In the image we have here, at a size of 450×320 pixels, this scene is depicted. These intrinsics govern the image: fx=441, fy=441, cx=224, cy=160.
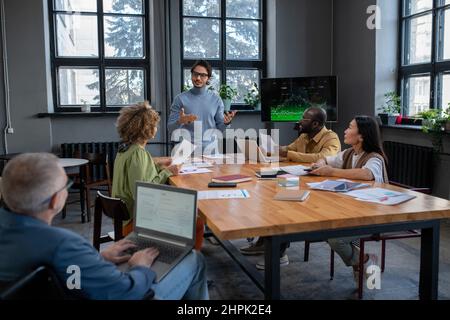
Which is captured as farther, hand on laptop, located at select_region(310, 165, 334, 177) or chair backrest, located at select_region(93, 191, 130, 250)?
hand on laptop, located at select_region(310, 165, 334, 177)

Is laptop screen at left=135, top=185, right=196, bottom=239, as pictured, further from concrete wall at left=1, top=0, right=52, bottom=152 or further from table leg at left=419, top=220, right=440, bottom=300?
concrete wall at left=1, top=0, right=52, bottom=152

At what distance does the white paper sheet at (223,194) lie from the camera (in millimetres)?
2326

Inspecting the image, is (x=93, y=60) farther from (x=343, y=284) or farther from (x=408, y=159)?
(x=343, y=284)

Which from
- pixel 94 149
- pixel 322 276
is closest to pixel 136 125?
pixel 322 276

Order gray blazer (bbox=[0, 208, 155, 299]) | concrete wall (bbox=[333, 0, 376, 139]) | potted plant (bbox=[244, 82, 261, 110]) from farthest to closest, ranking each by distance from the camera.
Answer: potted plant (bbox=[244, 82, 261, 110]) < concrete wall (bbox=[333, 0, 376, 139]) < gray blazer (bbox=[0, 208, 155, 299])

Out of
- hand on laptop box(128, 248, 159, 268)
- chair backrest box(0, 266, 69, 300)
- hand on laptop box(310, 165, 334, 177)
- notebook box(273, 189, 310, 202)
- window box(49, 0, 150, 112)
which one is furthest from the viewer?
window box(49, 0, 150, 112)

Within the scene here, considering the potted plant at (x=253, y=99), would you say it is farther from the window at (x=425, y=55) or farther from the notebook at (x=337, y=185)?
the notebook at (x=337, y=185)

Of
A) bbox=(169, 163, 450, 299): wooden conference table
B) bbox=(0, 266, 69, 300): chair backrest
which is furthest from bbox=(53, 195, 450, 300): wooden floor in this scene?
bbox=(0, 266, 69, 300): chair backrest

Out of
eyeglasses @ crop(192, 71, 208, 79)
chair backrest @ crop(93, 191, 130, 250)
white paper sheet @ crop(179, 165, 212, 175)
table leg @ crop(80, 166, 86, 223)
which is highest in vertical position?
eyeglasses @ crop(192, 71, 208, 79)

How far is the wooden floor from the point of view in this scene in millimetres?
2783

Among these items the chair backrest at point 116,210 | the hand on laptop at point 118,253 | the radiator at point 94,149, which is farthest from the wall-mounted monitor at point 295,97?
the hand on laptop at point 118,253

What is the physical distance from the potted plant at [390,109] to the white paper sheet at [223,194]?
3230 millimetres

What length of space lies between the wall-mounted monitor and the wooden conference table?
3.23 meters

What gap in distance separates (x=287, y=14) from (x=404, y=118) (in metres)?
2.17
